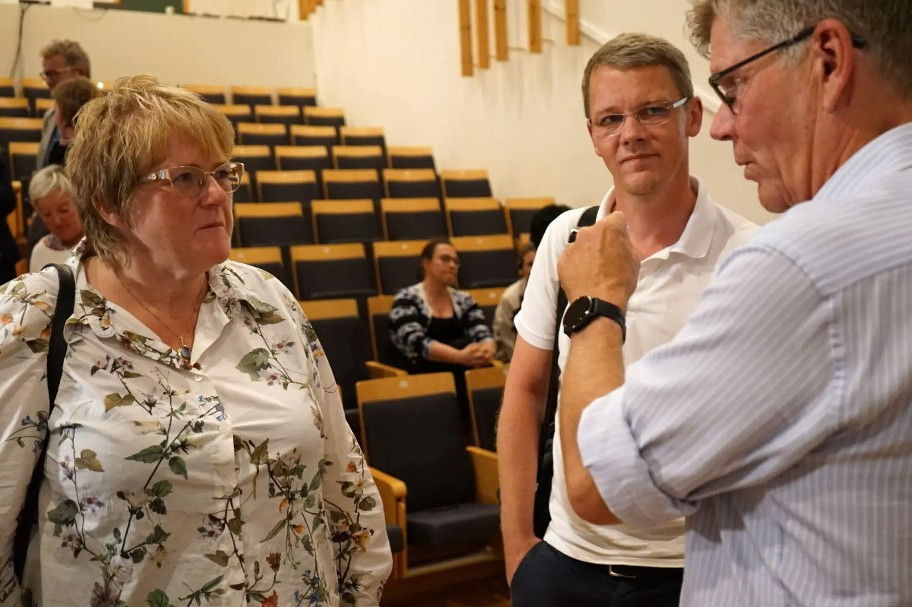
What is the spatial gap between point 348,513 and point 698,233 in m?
0.76

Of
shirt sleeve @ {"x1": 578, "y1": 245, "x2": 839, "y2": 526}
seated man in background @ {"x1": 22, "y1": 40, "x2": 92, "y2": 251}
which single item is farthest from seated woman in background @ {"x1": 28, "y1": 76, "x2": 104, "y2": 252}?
shirt sleeve @ {"x1": 578, "y1": 245, "x2": 839, "y2": 526}

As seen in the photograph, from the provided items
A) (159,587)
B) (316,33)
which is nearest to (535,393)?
(159,587)

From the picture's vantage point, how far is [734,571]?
821 millimetres

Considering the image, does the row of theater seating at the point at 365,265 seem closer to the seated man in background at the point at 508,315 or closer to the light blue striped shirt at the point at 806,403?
the seated man in background at the point at 508,315

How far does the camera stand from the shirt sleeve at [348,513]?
5.07 ft

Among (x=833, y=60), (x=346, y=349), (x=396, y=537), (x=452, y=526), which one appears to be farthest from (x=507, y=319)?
(x=833, y=60)

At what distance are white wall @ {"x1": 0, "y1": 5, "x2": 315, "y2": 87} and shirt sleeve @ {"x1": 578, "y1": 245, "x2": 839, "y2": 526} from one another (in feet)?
32.0

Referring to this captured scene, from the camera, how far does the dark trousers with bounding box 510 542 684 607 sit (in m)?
1.32

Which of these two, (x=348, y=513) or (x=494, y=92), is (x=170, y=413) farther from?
(x=494, y=92)

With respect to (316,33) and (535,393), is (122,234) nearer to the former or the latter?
(535,393)

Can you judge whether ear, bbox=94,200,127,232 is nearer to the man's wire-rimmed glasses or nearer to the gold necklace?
the gold necklace

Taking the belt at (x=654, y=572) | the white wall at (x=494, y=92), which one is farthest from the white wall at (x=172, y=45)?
the belt at (x=654, y=572)

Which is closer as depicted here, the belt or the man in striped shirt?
the man in striped shirt

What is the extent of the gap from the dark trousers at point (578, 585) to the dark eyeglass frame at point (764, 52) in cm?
74
